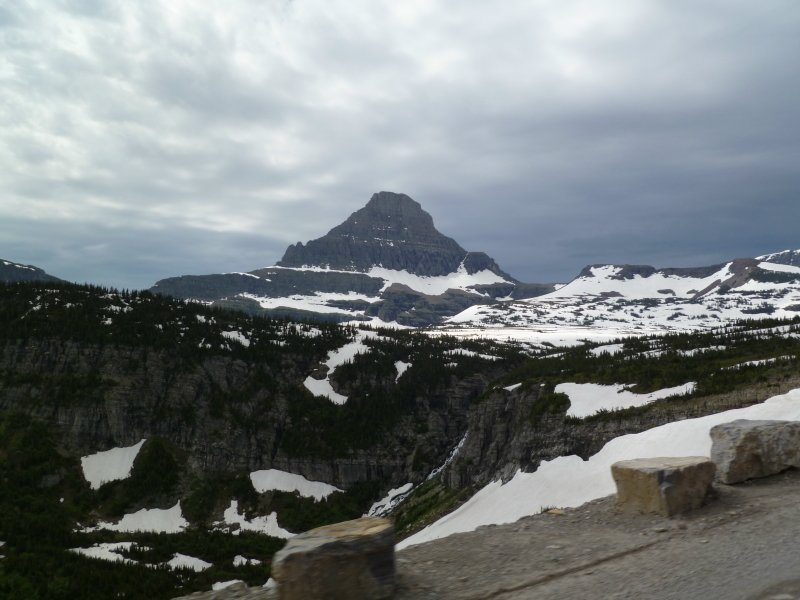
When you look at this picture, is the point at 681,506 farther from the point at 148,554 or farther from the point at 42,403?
the point at 42,403

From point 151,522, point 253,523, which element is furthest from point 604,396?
point 151,522

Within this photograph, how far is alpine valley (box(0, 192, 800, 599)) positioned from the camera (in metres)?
63.0

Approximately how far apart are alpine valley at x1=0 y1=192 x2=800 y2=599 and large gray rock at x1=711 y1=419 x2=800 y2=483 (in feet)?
85.6

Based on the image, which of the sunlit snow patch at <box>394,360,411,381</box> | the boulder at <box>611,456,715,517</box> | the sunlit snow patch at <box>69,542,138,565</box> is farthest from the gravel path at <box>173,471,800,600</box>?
the sunlit snow patch at <box>394,360,411,381</box>

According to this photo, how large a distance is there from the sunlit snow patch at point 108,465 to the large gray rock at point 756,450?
11938 cm

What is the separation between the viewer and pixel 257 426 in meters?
126

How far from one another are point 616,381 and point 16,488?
107993mm

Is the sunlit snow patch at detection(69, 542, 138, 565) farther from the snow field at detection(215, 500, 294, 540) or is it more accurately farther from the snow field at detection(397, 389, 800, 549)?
the snow field at detection(397, 389, 800, 549)

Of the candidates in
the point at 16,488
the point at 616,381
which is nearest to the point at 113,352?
the point at 16,488

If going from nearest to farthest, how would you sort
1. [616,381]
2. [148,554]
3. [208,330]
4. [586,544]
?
[586,544]
[616,381]
[148,554]
[208,330]

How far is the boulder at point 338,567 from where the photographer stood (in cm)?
853

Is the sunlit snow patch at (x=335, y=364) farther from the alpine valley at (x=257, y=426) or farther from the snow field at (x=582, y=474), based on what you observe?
the snow field at (x=582, y=474)

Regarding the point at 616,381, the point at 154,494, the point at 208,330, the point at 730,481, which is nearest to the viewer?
the point at 730,481

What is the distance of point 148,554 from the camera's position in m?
79.4
